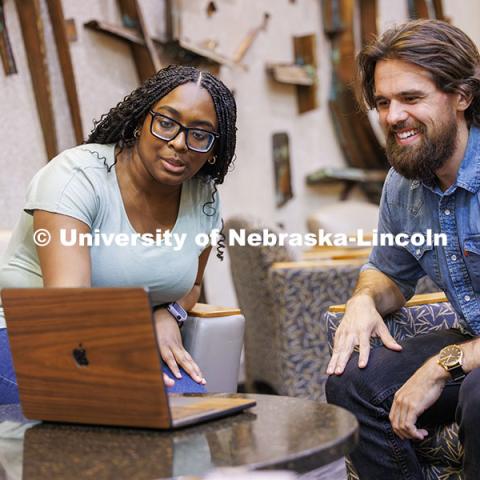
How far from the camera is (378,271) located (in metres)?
2.26

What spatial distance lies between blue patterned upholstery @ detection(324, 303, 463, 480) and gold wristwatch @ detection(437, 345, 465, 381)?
5.0 inches

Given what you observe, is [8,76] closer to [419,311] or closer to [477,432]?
[419,311]

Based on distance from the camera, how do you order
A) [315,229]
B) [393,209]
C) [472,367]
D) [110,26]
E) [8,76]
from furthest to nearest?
[315,229] → [110,26] → [8,76] → [393,209] → [472,367]

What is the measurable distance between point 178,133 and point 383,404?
2.42ft

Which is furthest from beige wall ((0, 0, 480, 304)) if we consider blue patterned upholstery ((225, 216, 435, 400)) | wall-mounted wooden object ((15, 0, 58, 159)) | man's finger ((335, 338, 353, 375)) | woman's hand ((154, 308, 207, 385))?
man's finger ((335, 338, 353, 375))

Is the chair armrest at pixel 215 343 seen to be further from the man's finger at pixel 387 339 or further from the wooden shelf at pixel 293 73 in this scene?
the wooden shelf at pixel 293 73

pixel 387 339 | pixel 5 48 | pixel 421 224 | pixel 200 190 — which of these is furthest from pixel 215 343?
pixel 5 48

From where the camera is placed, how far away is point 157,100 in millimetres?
2119

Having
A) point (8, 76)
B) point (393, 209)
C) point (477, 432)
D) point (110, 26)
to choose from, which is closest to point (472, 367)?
point (477, 432)

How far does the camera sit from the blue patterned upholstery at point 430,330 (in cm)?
191

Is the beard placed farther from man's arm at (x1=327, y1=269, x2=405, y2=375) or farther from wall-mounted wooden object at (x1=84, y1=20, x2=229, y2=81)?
wall-mounted wooden object at (x1=84, y1=20, x2=229, y2=81)

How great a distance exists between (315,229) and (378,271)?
236cm

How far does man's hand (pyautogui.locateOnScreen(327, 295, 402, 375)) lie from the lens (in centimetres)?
202

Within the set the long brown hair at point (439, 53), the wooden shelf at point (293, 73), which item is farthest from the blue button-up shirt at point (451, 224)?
the wooden shelf at point (293, 73)
